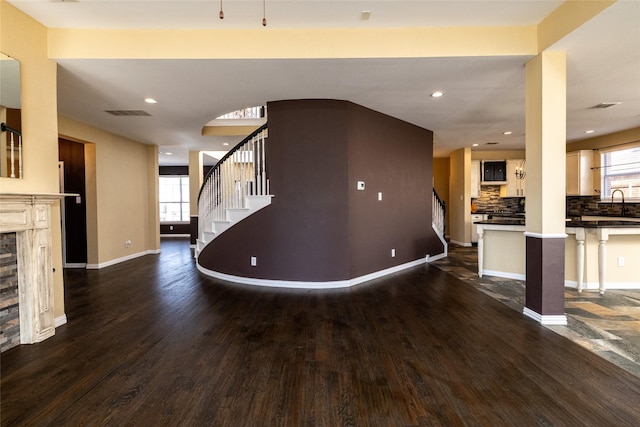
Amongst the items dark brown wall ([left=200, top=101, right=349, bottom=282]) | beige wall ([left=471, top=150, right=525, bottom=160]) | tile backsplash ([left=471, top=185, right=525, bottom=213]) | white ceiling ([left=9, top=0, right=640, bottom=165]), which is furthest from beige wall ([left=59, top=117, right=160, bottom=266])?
tile backsplash ([left=471, top=185, right=525, bottom=213])

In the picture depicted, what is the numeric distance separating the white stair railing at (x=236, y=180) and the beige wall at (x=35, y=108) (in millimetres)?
2328

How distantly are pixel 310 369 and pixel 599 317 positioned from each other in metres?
3.08

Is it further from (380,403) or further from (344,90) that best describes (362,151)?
(380,403)

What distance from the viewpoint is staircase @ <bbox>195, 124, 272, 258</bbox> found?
4.83 m

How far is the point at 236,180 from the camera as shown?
205 inches

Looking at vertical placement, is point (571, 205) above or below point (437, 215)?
above

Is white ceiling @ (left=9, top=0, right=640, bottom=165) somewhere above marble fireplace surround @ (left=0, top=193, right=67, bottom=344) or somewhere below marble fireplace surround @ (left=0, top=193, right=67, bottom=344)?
above

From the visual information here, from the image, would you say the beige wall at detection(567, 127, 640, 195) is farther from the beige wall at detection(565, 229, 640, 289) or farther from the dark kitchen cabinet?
the beige wall at detection(565, 229, 640, 289)

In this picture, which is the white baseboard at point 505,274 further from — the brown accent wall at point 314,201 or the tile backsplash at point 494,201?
the tile backsplash at point 494,201

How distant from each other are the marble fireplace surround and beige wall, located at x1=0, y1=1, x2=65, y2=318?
172 mm

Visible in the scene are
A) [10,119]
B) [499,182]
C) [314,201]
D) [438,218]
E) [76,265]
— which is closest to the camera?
[10,119]

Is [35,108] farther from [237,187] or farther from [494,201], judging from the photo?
[494,201]

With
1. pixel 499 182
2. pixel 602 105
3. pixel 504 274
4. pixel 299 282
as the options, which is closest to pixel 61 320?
pixel 299 282

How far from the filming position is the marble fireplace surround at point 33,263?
2793 millimetres
